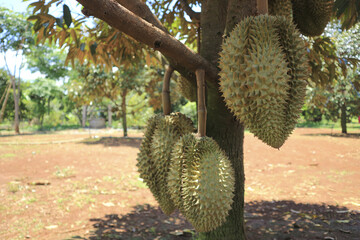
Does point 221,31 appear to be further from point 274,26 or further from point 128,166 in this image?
point 128,166

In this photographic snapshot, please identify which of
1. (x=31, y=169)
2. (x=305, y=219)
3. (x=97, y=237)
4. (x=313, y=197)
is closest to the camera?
(x=97, y=237)

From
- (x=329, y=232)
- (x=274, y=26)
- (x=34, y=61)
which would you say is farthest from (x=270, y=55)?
(x=34, y=61)

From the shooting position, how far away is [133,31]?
3.91 ft

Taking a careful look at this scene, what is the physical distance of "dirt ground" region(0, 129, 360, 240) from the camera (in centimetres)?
292

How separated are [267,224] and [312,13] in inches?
89.2

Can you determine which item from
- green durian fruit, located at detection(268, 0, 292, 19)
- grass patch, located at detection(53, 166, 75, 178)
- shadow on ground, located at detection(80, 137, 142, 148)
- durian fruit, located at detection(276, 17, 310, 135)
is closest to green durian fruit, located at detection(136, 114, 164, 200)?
durian fruit, located at detection(276, 17, 310, 135)

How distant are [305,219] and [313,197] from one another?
958 mm

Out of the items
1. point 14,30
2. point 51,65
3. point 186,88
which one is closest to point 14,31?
point 14,30

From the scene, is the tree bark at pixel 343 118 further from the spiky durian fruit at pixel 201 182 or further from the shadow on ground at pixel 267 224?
the spiky durian fruit at pixel 201 182

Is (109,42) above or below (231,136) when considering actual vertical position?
above

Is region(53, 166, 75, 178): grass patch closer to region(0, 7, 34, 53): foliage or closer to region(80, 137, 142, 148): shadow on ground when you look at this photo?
region(80, 137, 142, 148): shadow on ground

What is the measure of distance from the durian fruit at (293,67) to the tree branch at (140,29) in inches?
15.7

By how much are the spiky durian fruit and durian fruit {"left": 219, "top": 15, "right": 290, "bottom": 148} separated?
285mm

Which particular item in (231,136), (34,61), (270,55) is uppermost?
(34,61)
